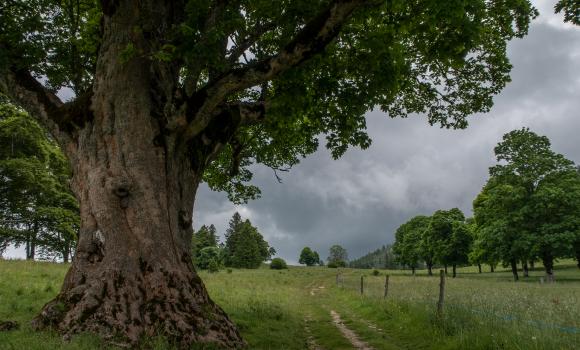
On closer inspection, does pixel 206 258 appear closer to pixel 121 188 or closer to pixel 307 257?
pixel 121 188

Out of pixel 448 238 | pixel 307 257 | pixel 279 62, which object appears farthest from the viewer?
pixel 307 257

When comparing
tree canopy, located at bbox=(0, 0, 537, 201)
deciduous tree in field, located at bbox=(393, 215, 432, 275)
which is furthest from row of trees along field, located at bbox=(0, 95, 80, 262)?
deciduous tree in field, located at bbox=(393, 215, 432, 275)

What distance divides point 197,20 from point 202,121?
2391 mm

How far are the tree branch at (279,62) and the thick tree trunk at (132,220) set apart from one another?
96 cm

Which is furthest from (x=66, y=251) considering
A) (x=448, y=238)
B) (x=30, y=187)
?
(x=448, y=238)

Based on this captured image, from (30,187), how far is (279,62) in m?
30.1

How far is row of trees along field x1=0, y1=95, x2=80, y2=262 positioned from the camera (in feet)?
100

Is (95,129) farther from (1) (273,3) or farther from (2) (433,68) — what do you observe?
(2) (433,68)

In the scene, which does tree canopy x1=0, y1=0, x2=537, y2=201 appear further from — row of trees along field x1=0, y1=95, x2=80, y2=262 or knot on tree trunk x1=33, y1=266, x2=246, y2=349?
row of trees along field x1=0, y1=95, x2=80, y2=262

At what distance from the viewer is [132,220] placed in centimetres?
939

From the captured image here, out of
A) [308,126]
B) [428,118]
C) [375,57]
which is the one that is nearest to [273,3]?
[375,57]

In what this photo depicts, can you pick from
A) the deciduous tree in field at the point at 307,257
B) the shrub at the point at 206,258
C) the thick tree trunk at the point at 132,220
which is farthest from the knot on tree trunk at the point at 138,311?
the deciduous tree in field at the point at 307,257

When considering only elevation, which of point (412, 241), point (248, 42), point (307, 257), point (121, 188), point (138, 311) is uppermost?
point (248, 42)

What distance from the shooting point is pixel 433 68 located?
1311cm
